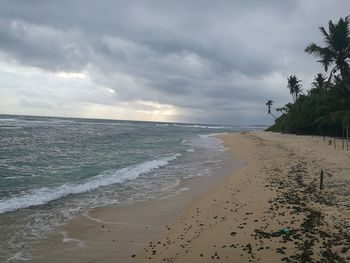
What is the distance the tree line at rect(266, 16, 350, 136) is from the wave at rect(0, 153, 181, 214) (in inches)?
739

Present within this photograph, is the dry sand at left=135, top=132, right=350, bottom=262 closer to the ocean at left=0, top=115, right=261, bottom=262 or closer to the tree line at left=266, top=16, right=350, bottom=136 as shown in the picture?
the ocean at left=0, top=115, right=261, bottom=262

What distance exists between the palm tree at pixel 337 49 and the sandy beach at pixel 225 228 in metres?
19.7

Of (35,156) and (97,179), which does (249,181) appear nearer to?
(97,179)

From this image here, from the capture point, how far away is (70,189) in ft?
51.4

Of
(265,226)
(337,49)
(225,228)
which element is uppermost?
(337,49)

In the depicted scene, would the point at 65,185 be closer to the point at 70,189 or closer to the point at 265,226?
the point at 70,189

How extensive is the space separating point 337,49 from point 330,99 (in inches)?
561

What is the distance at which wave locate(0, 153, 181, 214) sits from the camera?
12.9m

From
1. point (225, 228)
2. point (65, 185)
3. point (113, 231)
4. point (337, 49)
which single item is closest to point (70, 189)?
point (65, 185)

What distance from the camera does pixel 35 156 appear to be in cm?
2712

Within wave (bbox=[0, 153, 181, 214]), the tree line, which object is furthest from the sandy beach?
the tree line

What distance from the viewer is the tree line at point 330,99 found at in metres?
31.5

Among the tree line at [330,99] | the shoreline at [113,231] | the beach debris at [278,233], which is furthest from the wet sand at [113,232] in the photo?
the tree line at [330,99]

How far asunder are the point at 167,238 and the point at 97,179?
9931 millimetres
